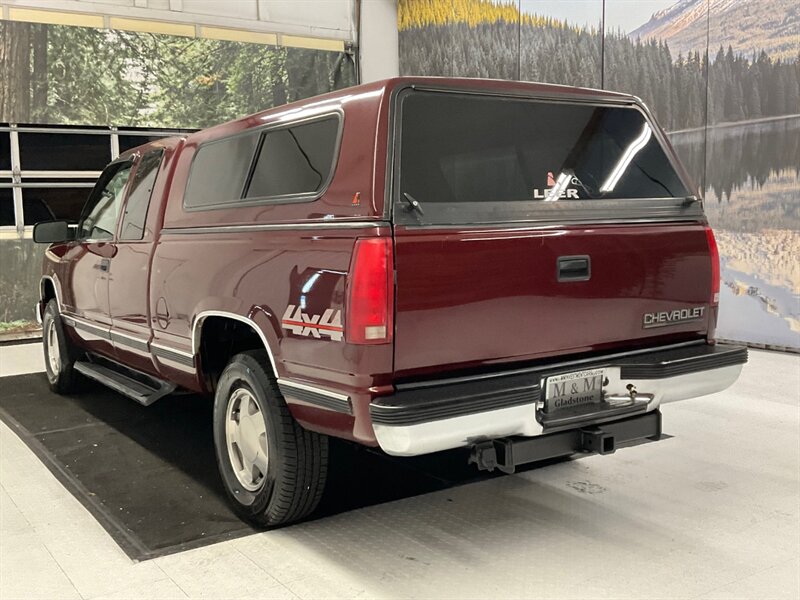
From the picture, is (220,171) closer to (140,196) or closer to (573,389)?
(140,196)

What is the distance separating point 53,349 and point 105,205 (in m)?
1.53

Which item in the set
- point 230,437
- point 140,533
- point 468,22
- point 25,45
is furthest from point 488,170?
point 25,45

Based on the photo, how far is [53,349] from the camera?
589 cm

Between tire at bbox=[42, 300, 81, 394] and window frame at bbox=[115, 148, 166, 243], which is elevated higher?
window frame at bbox=[115, 148, 166, 243]

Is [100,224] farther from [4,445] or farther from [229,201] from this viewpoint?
[229,201]

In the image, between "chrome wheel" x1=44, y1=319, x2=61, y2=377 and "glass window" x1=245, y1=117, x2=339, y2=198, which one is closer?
"glass window" x1=245, y1=117, x2=339, y2=198

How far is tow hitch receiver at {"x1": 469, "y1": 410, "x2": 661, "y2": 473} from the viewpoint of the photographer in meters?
2.72

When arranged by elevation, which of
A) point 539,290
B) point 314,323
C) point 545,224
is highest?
point 545,224

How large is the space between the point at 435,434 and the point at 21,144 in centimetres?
878

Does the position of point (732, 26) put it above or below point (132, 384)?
above

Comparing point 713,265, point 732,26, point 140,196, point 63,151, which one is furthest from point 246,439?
point 63,151

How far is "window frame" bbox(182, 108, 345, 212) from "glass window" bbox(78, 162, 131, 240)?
1.06 m

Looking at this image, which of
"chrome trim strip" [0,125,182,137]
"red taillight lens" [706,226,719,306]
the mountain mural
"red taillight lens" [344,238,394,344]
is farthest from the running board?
the mountain mural

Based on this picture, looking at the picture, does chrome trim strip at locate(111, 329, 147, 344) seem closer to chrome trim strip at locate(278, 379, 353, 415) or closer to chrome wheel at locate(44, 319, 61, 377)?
chrome wheel at locate(44, 319, 61, 377)
